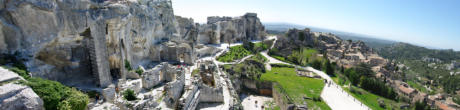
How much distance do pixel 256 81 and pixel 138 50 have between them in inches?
755

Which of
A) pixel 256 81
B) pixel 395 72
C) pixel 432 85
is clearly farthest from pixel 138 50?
pixel 432 85

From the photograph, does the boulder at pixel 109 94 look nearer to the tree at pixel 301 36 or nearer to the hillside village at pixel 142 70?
the hillside village at pixel 142 70

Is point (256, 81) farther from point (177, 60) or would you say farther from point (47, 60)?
point (47, 60)

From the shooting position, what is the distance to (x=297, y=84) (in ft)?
116

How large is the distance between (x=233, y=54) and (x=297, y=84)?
15715mm

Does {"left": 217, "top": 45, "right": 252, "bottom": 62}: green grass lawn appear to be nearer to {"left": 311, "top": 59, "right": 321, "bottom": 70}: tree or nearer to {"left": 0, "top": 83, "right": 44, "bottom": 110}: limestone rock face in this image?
{"left": 311, "top": 59, "right": 321, "bottom": 70}: tree

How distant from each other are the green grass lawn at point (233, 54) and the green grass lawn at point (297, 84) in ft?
25.1

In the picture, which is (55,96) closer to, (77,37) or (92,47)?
(92,47)

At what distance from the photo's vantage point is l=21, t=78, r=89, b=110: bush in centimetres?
1028

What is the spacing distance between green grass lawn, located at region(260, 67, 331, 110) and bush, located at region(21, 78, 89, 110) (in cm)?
2452

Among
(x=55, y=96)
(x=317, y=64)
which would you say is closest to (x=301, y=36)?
(x=317, y=64)

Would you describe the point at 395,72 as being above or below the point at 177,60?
below

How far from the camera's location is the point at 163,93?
18.1 meters

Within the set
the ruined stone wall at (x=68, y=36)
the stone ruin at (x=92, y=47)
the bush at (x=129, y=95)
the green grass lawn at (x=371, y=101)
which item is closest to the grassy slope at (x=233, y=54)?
the stone ruin at (x=92, y=47)
